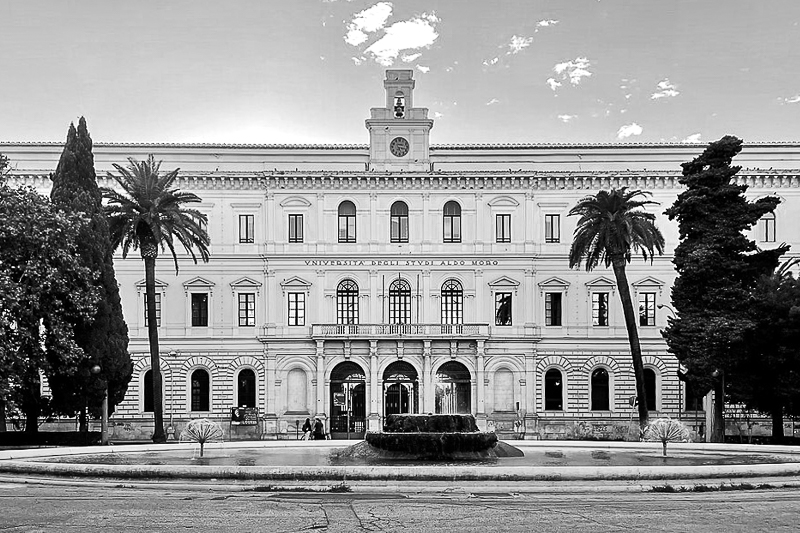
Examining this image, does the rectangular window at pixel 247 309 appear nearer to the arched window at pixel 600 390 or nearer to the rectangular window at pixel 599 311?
the rectangular window at pixel 599 311

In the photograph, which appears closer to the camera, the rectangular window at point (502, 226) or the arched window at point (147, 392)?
the arched window at point (147, 392)

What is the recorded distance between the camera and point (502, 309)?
64.9m

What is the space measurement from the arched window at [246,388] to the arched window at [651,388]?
2277 cm

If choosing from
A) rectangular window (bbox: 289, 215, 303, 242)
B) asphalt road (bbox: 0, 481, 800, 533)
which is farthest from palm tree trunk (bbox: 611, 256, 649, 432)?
asphalt road (bbox: 0, 481, 800, 533)

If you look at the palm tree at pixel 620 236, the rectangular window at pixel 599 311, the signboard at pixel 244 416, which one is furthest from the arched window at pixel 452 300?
the signboard at pixel 244 416

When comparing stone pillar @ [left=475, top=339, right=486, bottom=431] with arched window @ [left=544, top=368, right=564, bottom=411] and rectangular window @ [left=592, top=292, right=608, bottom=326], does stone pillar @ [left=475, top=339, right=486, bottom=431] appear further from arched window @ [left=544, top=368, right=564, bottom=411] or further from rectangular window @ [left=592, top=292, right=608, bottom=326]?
rectangular window @ [left=592, top=292, right=608, bottom=326]

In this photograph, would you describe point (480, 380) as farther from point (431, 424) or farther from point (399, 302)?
Result: point (431, 424)

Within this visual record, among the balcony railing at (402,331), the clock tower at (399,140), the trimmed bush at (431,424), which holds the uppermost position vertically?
the clock tower at (399,140)

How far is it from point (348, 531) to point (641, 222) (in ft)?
138

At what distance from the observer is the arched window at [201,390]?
210ft

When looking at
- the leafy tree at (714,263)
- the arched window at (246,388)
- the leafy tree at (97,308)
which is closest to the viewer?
the leafy tree at (97,308)

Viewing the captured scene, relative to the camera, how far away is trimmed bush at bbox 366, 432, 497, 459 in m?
25.2

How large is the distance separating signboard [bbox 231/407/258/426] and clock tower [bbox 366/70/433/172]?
1610 centimetres

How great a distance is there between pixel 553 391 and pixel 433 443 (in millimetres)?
40408
